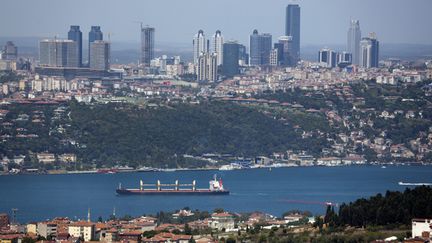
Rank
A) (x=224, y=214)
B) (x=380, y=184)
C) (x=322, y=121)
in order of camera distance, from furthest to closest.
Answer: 1. (x=322, y=121)
2. (x=380, y=184)
3. (x=224, y=214)

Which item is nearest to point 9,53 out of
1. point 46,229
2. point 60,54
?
point 60,54

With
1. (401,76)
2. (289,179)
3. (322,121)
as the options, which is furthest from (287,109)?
(289,179)

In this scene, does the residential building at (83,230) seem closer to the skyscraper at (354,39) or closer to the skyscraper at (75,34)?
the skyscraper at (75,34)

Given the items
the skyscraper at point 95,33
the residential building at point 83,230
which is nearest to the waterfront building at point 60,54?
the skyscraper at point 95,33

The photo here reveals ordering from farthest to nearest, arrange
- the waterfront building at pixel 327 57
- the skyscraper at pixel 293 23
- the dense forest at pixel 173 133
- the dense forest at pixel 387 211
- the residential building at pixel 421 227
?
the skyscraper at pixel 293 23
the waterfront building at pixel 327 57
the dense forest at pixel 173 133
the dense forest at pixel 387 211
the residential building at pixel 421 227

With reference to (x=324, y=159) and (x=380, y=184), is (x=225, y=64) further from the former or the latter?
(x=380, y=184)

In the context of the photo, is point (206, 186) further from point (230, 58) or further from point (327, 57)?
point (327, 57)
